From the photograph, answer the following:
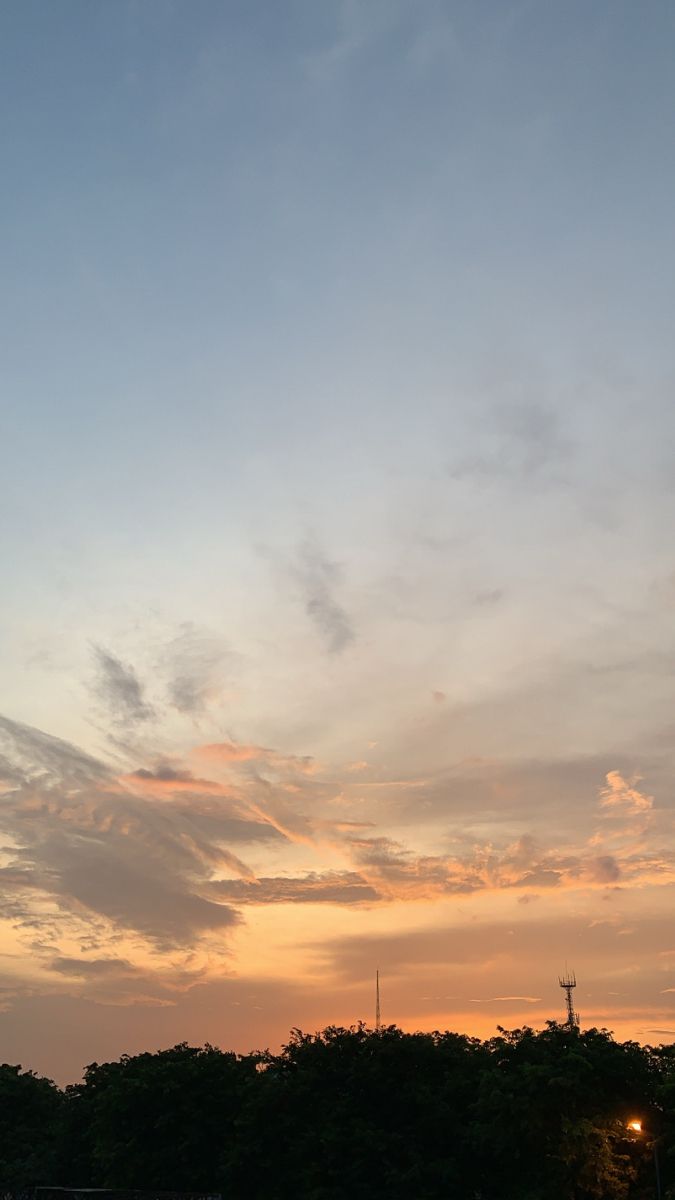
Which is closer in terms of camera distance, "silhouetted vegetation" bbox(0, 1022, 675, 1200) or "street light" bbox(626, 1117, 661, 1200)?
"street light" bbox(626, 1117, 661, 1200)

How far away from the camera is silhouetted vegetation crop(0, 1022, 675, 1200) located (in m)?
54.5

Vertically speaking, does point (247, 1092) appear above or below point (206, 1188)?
above

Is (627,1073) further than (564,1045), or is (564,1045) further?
(564,1045)

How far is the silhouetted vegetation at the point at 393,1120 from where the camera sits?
179 feet

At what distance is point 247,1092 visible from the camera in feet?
216

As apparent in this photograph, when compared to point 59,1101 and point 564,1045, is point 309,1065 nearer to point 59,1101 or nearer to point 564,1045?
point 564,1045

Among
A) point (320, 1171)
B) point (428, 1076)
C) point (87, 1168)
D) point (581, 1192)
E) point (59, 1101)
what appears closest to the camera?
point (581, 1192)

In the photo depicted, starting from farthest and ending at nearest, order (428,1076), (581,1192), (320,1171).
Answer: (428,1076), (320,1171), (581,1192)

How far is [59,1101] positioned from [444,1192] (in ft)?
155

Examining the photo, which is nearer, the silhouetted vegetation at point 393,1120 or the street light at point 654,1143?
the street light at point 654,1143

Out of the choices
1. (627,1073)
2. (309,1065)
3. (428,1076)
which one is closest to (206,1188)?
(309,1065)

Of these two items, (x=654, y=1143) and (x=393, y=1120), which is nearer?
(x=654, y=1143)

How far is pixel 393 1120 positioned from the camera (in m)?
61.0

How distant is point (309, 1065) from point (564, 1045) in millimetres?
16243
